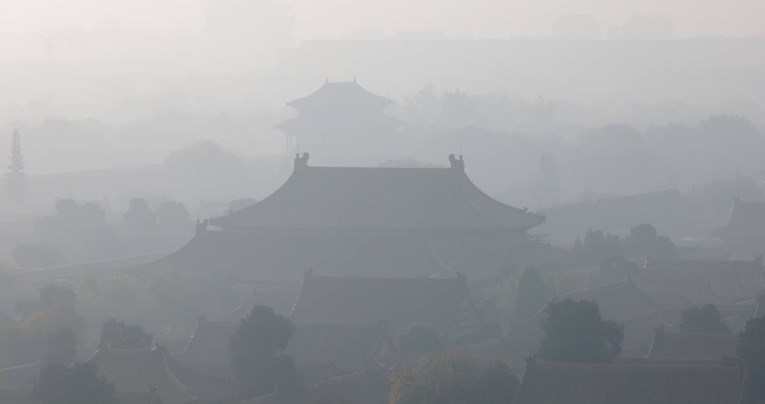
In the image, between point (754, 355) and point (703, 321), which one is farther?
point (703, 321)

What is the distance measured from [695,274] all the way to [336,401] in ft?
43.7

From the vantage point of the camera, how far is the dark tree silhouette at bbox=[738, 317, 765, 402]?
21.5m

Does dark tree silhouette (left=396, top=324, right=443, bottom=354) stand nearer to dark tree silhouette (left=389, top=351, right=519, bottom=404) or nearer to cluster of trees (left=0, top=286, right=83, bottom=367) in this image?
dark tree silhouette (left=389, top=351, right=519, bottom=404)

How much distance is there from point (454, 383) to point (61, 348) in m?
6.35

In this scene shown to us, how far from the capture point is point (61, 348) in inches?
993

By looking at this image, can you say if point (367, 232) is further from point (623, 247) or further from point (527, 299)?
point (623, 247)

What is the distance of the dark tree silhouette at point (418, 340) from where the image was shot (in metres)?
26.5

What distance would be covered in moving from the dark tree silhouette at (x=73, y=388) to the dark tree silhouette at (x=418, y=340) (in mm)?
6512

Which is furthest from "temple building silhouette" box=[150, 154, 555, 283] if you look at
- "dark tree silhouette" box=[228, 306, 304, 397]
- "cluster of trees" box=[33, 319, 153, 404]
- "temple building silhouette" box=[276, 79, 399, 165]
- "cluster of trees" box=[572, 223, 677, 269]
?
"temple building silhouette" box=[276, 79, 399, 165]

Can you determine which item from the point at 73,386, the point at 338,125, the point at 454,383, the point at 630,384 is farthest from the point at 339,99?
the point at 73,386

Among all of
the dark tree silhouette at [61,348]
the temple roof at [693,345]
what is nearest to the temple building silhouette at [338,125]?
the dark tree silhouette at [61,348]

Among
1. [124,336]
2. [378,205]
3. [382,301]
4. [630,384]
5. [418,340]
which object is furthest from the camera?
[378,205]

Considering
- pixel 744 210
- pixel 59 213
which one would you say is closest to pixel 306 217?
pixel 59 213

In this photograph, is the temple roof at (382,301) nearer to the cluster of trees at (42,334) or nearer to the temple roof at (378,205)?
the cluster of trees at (42,334)
